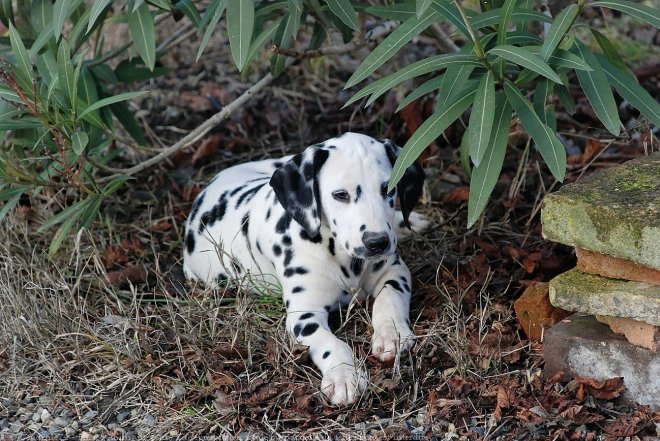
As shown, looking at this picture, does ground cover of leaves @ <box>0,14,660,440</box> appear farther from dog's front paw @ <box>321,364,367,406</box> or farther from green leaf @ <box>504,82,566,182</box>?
green leaf @ <box>504,82,566,182</box>

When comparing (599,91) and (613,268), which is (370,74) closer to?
(599,91)

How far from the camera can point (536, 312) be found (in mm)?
4238

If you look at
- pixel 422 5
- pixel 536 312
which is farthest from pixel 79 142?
pixel 536 312

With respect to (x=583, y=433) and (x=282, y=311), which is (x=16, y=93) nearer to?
(x=282, y=311)

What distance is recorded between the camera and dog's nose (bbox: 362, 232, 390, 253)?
408 centimetres

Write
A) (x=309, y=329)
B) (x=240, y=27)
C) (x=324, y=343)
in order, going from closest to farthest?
(x=240, y=27), (x=324, y=343), (x=309, y=329)

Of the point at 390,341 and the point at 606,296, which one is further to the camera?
the point at 390,341

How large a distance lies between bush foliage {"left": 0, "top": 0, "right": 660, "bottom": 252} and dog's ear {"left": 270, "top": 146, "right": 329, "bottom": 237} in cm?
49

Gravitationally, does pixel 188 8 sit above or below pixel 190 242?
above

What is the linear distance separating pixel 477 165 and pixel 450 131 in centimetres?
251

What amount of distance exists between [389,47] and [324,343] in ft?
4.22

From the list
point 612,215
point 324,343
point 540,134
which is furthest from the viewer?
point 324,343

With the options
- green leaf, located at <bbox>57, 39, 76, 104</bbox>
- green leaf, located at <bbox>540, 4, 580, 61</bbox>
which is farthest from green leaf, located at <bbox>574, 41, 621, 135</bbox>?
green leaf, located at <bbox>57, 39, 76, 104</bbox>

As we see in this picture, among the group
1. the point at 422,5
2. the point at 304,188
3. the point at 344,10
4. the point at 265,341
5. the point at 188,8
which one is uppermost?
the point at 422,5
